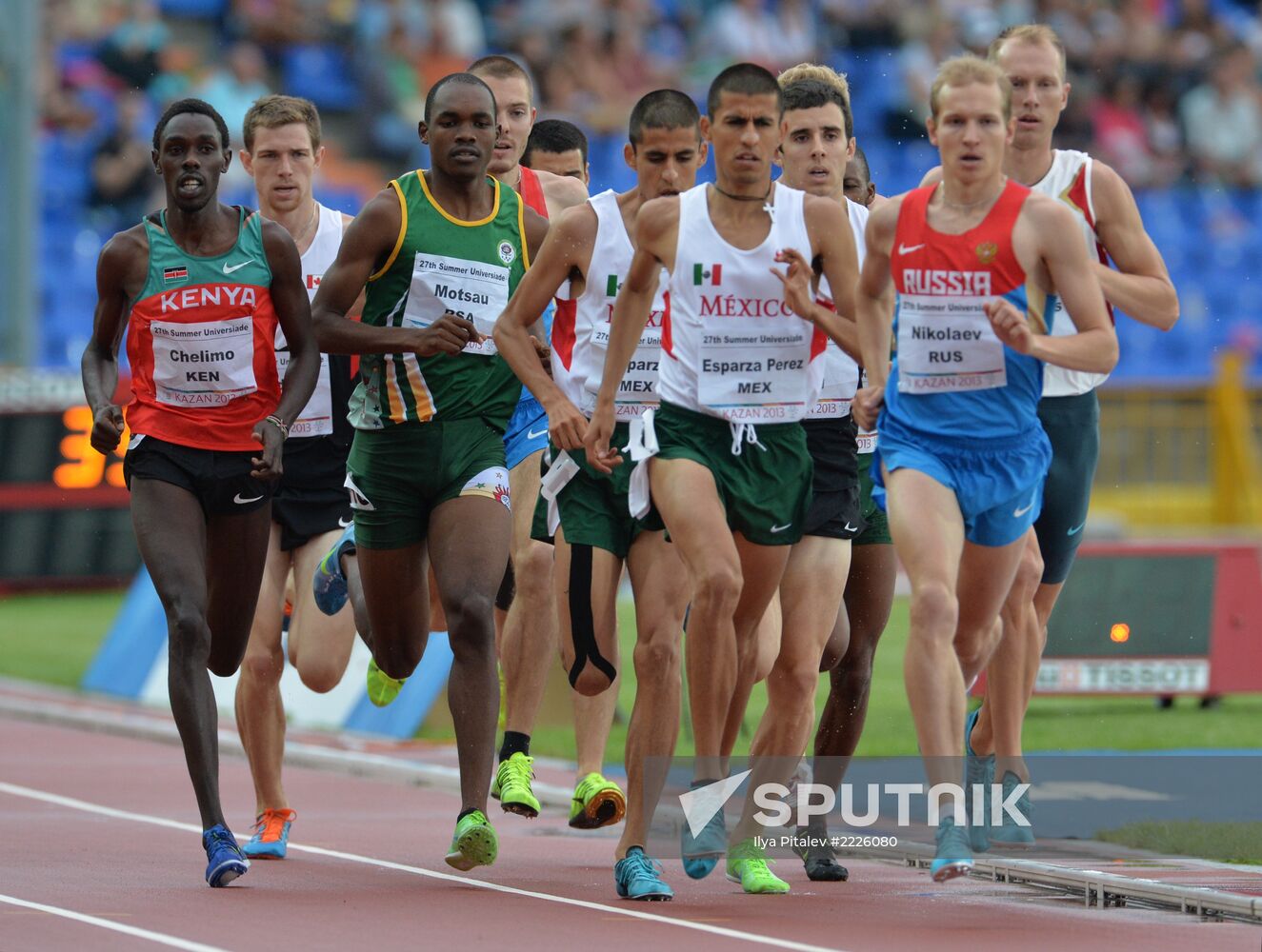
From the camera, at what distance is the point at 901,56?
29.5 meters

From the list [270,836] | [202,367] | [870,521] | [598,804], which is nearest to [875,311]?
[870,521]

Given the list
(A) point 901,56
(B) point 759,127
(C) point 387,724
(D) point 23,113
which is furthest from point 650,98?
(A) point 901,56

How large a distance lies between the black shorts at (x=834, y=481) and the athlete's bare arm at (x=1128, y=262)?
115 centimetres

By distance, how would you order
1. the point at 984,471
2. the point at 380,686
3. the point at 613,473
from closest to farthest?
the point at 984,471
the point at 613,473
the point at 380,686

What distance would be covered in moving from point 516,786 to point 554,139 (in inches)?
128

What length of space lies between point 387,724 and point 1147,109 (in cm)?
1945

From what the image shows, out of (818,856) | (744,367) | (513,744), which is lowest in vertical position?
(818,856)

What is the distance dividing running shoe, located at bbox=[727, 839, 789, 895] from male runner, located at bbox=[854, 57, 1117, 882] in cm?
92

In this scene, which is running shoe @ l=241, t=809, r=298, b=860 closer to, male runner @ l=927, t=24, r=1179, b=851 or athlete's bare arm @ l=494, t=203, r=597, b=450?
athlete's bare arm @ l=494, t=203, r=597, b=450

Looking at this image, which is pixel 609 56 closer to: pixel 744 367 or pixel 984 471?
pixel 744 367

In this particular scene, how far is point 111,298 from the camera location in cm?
855

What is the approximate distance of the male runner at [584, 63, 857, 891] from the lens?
8.05m

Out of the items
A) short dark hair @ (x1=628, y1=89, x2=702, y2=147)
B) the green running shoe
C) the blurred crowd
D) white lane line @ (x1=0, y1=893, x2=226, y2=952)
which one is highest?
the blurred crowd

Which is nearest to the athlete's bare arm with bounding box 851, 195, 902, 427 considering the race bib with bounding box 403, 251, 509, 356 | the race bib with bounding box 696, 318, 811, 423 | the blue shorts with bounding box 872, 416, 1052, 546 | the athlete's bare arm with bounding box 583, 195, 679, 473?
the blue shorts with bounding box 872, 416, 1052, 546
